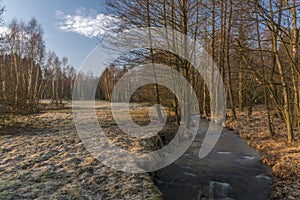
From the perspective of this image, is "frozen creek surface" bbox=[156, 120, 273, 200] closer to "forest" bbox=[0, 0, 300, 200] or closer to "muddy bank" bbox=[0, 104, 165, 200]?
"forest" bbox=[0, 0, 300, 200]

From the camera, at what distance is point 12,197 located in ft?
10.3

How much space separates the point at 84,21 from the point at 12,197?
306 inches

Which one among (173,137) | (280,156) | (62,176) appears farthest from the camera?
(173,137)

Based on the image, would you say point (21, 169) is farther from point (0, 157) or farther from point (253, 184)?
point (253, 184)

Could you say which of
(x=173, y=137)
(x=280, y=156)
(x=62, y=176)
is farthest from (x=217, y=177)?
(x=62, y=176)

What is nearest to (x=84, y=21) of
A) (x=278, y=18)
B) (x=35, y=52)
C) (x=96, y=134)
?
(x=96, y=134)

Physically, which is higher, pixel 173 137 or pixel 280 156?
pixel 173 137

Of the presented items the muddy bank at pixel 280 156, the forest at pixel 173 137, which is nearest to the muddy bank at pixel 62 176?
the forest at pixel 173 137

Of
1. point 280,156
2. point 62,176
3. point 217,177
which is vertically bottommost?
point 217,177

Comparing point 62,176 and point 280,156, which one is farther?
point 280,156

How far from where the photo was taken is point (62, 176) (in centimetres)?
388

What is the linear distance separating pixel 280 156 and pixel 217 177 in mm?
2164

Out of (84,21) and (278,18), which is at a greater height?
(84,21)

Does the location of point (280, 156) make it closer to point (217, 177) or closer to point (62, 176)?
point (217, 177)
